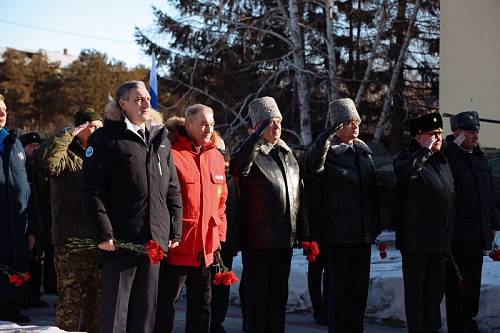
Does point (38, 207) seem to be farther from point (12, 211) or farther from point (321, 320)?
point (321, 320)

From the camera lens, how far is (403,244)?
5.79 meters

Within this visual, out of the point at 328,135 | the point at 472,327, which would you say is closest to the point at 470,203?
the point at 472,327

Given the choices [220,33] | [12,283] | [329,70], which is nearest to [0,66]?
[220,33]

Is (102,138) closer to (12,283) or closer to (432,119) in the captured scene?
(12,283)

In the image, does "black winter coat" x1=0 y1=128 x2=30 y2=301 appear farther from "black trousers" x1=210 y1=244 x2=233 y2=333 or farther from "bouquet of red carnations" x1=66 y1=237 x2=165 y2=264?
"bouquet of red carnations" x1=66 y1=237 x2=165 y2=264

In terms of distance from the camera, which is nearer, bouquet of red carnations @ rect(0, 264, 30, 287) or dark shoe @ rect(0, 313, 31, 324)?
bouquet of red carnations @ rect(0, 264, 30, 287)

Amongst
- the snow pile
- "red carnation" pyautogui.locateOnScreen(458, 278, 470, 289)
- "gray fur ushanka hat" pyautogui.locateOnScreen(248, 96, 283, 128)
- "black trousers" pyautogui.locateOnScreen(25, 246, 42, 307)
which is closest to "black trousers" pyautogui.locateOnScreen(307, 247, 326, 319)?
"red carnation" pyautogui.locateOnScreen(458, 278, 470, 289)

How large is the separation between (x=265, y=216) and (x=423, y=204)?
1.19 meters

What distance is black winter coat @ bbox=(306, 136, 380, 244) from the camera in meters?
5.61

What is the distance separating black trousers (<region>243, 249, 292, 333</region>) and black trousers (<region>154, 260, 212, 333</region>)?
455 mm

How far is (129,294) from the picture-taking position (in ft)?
15.2

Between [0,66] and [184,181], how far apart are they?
130 ft

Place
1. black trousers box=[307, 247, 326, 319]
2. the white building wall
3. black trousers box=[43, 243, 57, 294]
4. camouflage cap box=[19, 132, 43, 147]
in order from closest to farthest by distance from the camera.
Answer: black trousers box=[307, 247, 326, 319], camouflage cap box=[19, 132, 43, 147], black trousers box=[43, 243, 57, 294], the white building wall

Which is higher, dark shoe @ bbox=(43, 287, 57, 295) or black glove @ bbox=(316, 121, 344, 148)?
black glove @ bbox=(316, 121, 344, 148)
